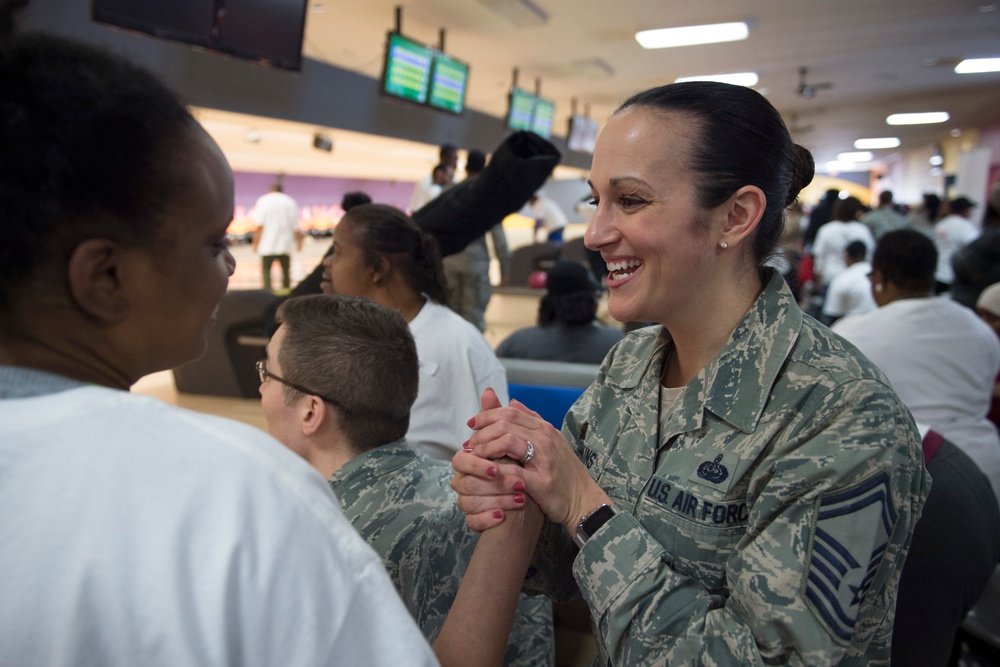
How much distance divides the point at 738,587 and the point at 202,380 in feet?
16.7

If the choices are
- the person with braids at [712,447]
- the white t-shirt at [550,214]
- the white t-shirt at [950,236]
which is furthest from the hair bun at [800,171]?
the white t-shirt at [550,214]

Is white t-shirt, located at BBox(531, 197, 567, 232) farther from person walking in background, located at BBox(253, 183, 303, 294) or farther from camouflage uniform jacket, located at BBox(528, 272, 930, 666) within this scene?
camouflage uniform jacket, located at BBox(528, 272, 930, 666)

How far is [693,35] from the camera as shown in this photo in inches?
296

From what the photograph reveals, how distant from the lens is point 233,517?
1.64 ft

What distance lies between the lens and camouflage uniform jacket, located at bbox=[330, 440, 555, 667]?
1257mm

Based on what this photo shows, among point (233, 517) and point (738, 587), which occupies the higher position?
point (233, 517)

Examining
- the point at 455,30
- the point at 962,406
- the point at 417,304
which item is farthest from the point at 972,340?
the point at 455,30

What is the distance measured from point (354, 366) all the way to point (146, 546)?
91cm

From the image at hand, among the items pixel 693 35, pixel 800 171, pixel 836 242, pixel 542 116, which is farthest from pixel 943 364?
pixel 542 116

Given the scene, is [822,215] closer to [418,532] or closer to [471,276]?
[471,276]

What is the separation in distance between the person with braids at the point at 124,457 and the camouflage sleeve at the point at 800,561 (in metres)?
0.46

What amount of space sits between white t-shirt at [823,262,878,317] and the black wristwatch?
4.71 meters

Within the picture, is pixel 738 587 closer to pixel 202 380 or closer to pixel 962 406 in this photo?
pixel 962 406

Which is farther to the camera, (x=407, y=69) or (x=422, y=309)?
(x=407, y=69)
